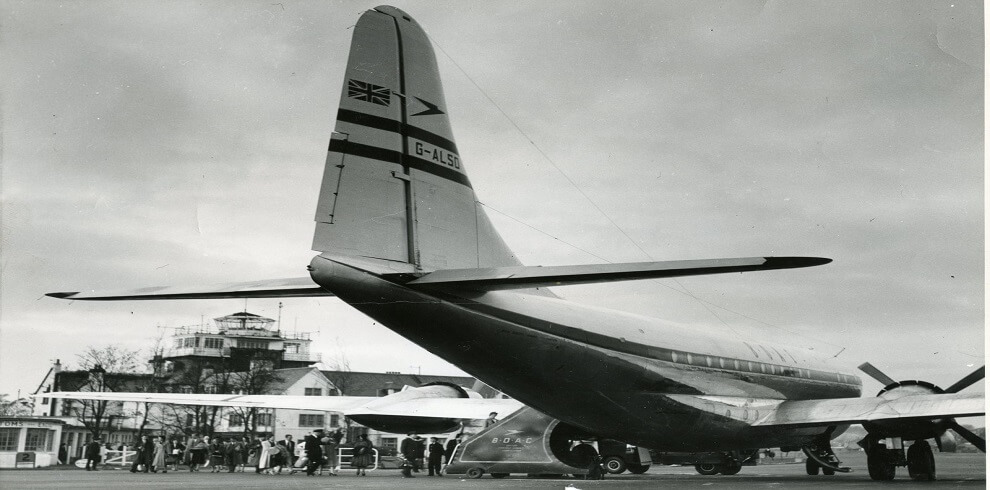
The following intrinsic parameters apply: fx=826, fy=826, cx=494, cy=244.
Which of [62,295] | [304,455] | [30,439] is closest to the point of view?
[62,295]

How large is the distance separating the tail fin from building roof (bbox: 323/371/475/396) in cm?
5258

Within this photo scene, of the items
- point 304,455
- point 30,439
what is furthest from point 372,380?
point 304,455

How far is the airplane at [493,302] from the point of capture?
28.1ft

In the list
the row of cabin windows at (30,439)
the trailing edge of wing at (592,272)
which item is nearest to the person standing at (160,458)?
the row of cabin windows at (30,439)

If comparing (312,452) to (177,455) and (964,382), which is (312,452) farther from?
(964,382)

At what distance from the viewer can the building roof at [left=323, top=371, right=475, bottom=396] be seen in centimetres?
6284

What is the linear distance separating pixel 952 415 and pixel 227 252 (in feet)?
35.0

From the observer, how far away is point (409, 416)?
16.4 meters

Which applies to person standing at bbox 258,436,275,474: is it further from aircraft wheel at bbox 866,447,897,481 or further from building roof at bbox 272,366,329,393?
building roof at bbox 272,366,329,393

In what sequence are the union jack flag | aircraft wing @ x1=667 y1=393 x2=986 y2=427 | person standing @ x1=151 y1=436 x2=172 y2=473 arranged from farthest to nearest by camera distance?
person standing @ x1=151 y1=436 x2=172 y2=473, aircraft wing @ x1=667 y1=393 x2=986 y2=427, the union jack flag

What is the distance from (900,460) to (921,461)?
0.35 metres

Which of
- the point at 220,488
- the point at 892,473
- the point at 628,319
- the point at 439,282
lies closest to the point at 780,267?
the point at 439,282

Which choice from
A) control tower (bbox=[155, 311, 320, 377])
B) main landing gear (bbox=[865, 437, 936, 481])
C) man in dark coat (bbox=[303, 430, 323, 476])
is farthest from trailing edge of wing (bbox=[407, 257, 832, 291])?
control tower (bbox=[155, 311, 320, 377])

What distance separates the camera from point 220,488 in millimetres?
11953
